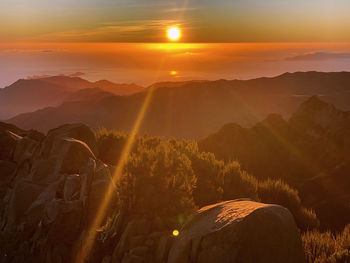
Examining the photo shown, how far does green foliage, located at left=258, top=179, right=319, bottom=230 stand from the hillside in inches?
2932

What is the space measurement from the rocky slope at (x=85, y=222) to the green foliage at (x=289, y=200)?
4635 mm

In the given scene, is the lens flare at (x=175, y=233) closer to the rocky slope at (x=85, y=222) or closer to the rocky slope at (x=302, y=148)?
the rocky slope at (x=85, y=222)

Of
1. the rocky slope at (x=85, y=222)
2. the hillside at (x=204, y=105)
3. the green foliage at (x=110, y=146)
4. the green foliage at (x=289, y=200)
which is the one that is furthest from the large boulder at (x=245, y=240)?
the hillside at (x=204, y=105)

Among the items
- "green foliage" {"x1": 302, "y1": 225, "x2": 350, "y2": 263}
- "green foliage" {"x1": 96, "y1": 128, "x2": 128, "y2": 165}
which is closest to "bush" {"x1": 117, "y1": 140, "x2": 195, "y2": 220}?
"green foliage" {"x1": 302, "y1": 225, "x2": 350, "y2": 263}

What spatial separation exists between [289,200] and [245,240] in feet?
23.2

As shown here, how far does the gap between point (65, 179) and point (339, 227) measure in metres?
10.2

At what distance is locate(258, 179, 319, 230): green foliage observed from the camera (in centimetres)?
1115

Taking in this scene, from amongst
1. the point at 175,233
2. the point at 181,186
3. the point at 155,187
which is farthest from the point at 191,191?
the point at 175,233

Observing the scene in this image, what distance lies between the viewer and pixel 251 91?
5399 inches

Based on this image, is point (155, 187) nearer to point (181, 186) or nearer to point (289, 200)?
point (181, 186)

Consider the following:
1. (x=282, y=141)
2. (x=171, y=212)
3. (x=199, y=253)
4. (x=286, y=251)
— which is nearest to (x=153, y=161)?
(x=171, y=212)

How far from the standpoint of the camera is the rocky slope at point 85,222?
6258 mm

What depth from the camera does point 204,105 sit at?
389 feet

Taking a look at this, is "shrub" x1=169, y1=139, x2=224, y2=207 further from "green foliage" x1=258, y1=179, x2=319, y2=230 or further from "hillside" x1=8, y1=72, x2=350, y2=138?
"hillside" x1=8, y1=72, x2=350, y2=138
